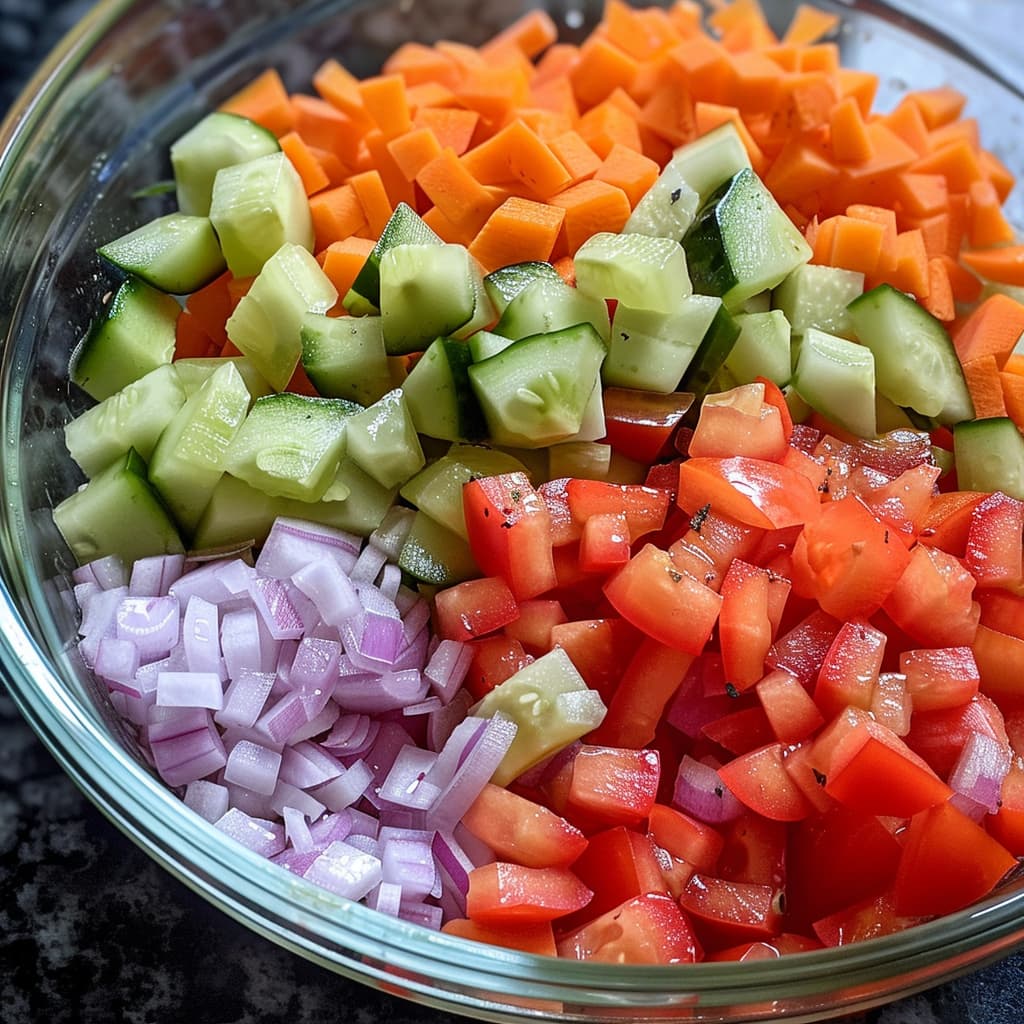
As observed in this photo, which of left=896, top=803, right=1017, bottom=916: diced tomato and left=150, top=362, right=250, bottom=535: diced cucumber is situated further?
left=150, top=362, right=250, bottom=535: diced cucumber

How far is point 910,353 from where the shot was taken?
147 centimetres

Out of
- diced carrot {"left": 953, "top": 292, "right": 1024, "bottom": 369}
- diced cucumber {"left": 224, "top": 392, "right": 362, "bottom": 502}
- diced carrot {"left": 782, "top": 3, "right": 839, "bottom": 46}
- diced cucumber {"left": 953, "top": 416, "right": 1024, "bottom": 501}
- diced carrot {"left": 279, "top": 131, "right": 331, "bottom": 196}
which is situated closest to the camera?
diced cucumber {"left": 224, "top": 392, "right": 362, "bottom": 502}

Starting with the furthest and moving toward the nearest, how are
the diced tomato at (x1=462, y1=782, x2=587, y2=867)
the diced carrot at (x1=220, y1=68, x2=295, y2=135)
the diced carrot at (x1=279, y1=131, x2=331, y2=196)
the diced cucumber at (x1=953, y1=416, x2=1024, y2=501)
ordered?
the diced carrot at (x1=220, y1=68, x2=295, y2=135), the diced carrot at (x1=279, y1=131, x2=331, y2=196), the diced cucumber at (x1=953, y1=416, x2=1024, y2=501), the diced tomato at (x1=462, y1=782, x2=587, y2=867)

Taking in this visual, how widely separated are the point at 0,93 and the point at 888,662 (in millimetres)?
1994

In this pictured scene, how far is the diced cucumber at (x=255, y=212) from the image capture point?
1499 mm

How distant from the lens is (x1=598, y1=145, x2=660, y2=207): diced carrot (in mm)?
1564

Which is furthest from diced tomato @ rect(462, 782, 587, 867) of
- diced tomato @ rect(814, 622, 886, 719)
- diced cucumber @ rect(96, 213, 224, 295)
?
diced cucumber @ rect(96, 213, 224, 295)

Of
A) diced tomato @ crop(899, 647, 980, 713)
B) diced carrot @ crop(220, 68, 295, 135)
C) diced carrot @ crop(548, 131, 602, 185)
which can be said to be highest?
diced carrot @ crop(220, 68, 295, 135)

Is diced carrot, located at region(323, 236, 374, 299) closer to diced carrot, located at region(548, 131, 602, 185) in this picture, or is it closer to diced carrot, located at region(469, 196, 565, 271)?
diced carrot, located at region(469, 196, 565, 271)

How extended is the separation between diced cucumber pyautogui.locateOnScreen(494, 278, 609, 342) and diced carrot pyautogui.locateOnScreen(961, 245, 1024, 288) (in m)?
0.69

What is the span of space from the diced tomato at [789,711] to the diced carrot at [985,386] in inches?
22.2

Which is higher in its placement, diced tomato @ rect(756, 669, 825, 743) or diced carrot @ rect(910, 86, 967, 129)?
diced carrot @ rect(910, 86, 967, 129)

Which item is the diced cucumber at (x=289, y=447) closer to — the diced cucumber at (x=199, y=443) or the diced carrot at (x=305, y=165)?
the diced cucumber at (x=199, y=443)

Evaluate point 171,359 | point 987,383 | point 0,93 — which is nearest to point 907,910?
point 987,383
